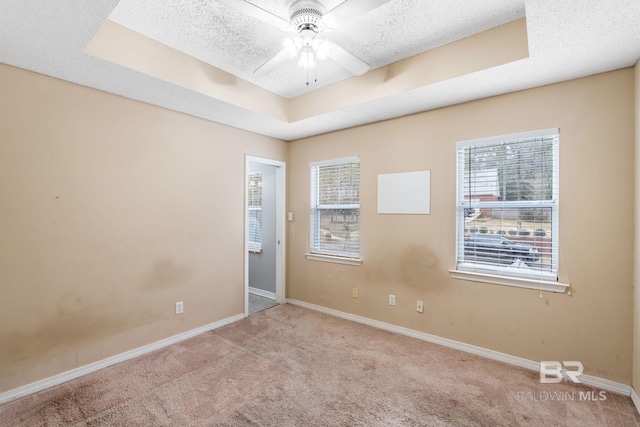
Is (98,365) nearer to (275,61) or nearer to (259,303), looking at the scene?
(259,303)

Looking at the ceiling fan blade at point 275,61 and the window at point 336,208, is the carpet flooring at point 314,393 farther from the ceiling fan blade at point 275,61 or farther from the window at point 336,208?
the ceiling fan blade at point 275,61

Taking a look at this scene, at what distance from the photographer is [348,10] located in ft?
5.32

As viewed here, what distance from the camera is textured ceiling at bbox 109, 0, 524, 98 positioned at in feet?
6.44

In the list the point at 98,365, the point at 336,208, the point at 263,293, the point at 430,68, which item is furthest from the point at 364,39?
the point at 263,293

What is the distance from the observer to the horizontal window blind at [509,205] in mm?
2514

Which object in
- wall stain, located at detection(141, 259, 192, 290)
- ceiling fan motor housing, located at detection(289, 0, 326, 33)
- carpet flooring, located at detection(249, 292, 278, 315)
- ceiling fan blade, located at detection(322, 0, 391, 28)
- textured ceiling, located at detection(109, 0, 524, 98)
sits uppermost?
textured ceiling, located at detection(109, 0, 524, 98)

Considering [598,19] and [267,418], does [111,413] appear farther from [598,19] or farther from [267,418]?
[598,19]

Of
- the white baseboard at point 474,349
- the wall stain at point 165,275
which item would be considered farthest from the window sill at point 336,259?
the wall stain at point 165,275

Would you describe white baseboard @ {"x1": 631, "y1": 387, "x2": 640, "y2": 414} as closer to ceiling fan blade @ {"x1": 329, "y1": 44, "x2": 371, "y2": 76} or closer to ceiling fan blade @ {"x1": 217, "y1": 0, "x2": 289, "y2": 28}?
ceiling fan blade @ {"x1": 329, "y1": 44, "x2": 371, "y2": 76}

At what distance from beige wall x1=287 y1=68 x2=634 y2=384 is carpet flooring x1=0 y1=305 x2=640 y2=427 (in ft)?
1.12

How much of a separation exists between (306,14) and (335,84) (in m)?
1.34

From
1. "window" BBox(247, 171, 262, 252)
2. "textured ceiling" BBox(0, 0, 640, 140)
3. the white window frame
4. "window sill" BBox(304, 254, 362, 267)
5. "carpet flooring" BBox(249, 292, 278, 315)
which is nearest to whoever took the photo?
"textured ceiling" BBox(0, 0, 640, 140)

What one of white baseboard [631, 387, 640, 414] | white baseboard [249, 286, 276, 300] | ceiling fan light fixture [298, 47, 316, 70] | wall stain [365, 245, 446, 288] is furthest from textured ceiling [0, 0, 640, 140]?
white baseboard [249, 286, 276, 300]

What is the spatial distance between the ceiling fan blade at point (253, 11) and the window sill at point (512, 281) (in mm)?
2651
